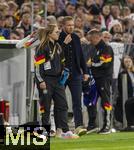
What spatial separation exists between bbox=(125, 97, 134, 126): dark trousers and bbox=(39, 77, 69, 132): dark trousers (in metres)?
3.53

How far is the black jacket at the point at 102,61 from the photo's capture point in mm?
17547

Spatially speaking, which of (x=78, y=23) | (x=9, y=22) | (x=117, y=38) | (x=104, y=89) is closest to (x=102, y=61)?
(x=104, y=89)

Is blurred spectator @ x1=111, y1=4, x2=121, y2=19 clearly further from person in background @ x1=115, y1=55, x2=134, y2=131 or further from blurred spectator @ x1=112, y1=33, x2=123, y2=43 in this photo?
person in background @ x1=115, y1=55, x2=134, y2=131

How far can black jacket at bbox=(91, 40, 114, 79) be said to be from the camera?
57.6ft

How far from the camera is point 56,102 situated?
15.3 metres

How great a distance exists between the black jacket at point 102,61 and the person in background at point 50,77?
2.38m

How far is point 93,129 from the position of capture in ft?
57.8

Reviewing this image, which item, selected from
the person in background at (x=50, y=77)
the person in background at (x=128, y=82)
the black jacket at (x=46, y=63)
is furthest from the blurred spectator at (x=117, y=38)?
the black jacket at (x=46, y=63)

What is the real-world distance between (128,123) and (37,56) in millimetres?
4372

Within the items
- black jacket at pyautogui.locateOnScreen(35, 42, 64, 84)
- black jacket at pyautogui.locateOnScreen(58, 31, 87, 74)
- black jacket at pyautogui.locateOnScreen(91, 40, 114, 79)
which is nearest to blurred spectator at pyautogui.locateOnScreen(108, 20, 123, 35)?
black jacket at pyautogui.locateOnScreen(91, 40, 114, 79)

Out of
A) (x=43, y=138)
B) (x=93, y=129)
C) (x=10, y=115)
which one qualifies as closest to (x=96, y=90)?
(x=93, y=129)

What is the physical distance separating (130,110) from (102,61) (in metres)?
1.62

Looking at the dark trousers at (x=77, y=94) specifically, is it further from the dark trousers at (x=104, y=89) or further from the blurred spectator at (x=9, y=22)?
the blurred spectator at (x=9, y=22)

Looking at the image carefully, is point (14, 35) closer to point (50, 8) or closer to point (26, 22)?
point (26, 22)
